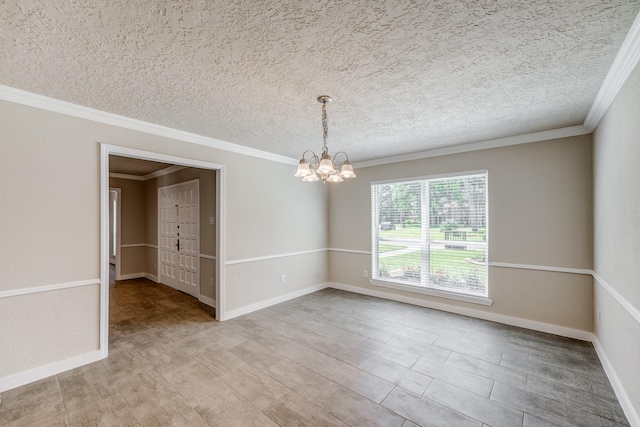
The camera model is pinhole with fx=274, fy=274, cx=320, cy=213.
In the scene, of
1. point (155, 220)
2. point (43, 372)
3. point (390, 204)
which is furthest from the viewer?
point (155, 220)

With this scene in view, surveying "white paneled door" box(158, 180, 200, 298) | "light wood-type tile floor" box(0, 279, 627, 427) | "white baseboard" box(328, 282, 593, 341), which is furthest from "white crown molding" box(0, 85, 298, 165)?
"white baseboard" box(328, 282, 593, 341)

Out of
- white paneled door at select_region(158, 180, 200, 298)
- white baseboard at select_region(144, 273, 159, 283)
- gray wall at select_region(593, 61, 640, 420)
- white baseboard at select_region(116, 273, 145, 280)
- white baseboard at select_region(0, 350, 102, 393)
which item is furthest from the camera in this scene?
white baseboard at select_region(116, 273, 145, 280)

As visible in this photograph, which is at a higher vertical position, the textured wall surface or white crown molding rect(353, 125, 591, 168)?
white crown molding rect(353, 125, 591, 168)

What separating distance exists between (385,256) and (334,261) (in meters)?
1.15

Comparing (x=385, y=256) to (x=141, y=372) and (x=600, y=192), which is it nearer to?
(x=600, y=192)

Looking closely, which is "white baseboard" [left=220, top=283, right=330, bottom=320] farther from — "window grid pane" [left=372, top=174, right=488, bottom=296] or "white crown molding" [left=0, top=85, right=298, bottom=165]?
"white crown molding" [left=0, top=85, right=298, bottom=165]

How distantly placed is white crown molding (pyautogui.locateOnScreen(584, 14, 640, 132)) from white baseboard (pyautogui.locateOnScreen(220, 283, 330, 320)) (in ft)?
15.2

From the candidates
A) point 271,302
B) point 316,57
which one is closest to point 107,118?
point 316,57

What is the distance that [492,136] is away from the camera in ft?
12.2

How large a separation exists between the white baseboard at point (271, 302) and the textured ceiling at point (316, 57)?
2.68 meters

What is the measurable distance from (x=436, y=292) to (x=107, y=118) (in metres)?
4.89

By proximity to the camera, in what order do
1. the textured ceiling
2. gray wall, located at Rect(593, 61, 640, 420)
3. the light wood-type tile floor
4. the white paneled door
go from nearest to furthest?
the textured ceiling < gray wall, located at Rect(593, 61, 640, 420) < the light wood-type tile floor < the white paneled door

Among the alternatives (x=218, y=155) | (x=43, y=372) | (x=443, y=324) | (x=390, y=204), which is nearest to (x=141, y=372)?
(x=43, y=372)

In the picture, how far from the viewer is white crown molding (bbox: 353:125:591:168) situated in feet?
10.9
